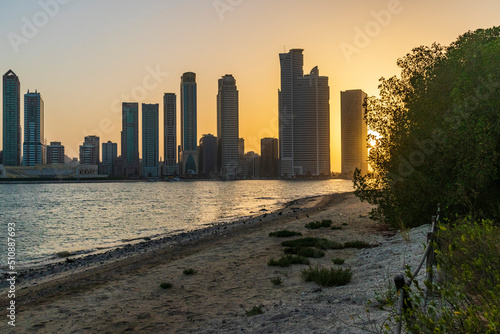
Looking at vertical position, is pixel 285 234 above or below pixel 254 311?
below

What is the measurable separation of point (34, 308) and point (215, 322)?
7.26m

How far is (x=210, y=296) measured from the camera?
459 inches

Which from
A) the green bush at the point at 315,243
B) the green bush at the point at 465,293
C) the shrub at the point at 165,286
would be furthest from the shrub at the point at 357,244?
the shrub at the point at 165,286

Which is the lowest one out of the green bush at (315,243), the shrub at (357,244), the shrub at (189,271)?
the shrub at (189,271)

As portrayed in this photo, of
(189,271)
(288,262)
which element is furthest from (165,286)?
(288,262)

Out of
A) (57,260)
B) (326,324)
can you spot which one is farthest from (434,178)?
(57,260)

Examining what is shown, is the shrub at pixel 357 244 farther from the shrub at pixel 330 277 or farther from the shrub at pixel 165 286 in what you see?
the shrub at pixel 165 286

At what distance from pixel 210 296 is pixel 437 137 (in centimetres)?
1343

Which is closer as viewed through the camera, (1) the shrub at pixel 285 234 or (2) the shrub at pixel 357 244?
(2) the shrub at pixel 357 244

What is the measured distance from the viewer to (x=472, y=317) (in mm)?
3893

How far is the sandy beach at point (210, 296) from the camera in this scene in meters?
8.52

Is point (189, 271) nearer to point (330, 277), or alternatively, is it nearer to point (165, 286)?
point (165, 286)

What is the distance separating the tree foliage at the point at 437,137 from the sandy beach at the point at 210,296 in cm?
250

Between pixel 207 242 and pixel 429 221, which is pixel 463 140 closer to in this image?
pixel 429 221
